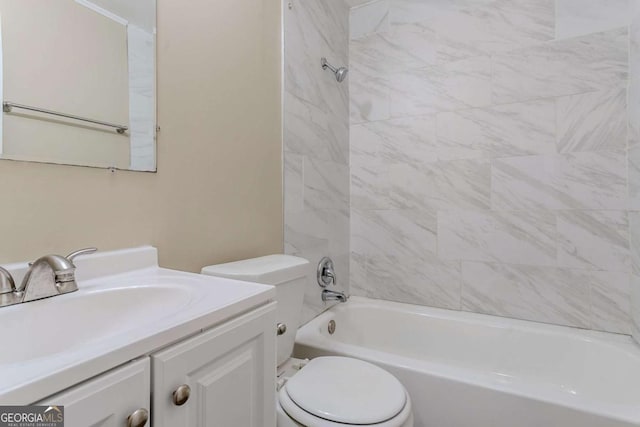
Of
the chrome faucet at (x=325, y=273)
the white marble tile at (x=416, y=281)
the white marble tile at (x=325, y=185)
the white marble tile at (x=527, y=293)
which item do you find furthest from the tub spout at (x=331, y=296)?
the white marble tile at (x=527, y=293)

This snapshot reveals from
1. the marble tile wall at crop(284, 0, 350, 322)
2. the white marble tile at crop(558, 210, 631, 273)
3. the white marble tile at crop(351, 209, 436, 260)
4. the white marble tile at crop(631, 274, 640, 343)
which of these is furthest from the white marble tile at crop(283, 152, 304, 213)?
the white marble tile at crop(631, 274, 640, 343)

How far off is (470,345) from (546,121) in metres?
1.30

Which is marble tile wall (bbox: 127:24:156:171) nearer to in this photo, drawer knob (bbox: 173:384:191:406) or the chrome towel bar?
the chrome towel bar

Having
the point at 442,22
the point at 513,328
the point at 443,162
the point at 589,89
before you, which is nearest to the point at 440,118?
the point at 443,162

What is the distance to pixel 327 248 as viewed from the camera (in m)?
2.03

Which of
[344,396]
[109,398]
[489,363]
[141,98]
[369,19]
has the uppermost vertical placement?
[369,19]

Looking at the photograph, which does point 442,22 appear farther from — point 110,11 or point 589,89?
point 110,11

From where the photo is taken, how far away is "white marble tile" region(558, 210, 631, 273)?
1609 millimetres

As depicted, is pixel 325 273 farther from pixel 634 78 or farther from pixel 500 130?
pixel 634 78

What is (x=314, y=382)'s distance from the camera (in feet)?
3.85

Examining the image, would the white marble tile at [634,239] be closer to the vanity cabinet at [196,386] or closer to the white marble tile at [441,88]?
the white marble tile at [441,88]

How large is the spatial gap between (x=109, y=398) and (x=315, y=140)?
1.63 m

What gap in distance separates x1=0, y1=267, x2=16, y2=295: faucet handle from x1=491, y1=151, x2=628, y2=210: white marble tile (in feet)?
6.74

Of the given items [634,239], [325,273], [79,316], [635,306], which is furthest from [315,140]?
[635,306]
